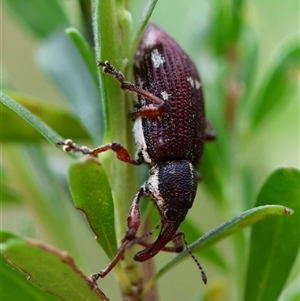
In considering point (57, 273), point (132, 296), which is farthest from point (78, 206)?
point (132, 296)

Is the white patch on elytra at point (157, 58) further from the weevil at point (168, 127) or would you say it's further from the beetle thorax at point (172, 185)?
the beetle thorax at point (172, 185)

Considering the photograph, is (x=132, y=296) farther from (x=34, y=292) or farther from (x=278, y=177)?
(x=278, y=177)

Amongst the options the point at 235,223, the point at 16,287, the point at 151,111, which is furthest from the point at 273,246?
the point at 16,287

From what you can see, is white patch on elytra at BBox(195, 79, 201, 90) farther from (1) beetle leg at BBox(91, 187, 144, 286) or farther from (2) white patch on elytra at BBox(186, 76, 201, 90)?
(1) beetle leg at BBox(91, 187, 144, 286)

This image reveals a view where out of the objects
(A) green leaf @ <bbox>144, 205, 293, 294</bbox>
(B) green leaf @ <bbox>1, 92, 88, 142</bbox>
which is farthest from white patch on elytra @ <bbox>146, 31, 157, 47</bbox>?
(A) green leaf @ <bbox>144, 205, 293, 294</bbox>

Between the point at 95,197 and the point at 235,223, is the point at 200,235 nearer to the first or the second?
the point at 235,223
